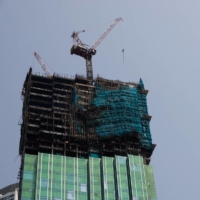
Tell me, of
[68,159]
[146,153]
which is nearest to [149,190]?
[146,153]

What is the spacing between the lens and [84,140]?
122m

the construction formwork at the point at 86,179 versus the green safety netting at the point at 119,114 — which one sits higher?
the green safety netting at the point at 119,114

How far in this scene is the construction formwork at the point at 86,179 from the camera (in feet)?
351

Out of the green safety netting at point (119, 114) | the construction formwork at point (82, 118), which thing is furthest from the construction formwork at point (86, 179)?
the green safety netting at point (119, 114)

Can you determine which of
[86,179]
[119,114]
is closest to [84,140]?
[86,179]

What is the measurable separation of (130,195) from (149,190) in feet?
20.2

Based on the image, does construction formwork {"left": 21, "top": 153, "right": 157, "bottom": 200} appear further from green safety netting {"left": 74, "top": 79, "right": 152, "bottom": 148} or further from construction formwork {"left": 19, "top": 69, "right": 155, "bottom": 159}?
green safety netting {"left": 74, "top": 79, "right": 152, "bottom": 148}

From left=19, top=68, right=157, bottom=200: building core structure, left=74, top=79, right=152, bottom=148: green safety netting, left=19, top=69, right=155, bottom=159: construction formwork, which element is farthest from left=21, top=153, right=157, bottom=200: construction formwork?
left=74, top=79, right=152, bottom=148: green safety netting

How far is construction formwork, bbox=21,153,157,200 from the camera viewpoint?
10700 cm

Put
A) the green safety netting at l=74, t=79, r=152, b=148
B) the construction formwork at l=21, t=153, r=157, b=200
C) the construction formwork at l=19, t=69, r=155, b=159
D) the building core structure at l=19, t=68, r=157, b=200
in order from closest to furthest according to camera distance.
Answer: the construction formwork at l=21, t=153, r=157, b=200
the building core structure at l=19, t=68, r=157, b=200
the construction formwork at l=19, t=69, r=155, b=159
the green safety netting at l=74, t=79, r=152, b=148

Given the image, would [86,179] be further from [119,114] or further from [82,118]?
[119,114]

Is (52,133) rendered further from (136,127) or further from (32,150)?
(136,127)

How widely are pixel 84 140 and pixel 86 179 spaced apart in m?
13.0

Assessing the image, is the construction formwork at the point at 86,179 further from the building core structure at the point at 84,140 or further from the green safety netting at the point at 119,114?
the green safety netting at the point at 119,114
